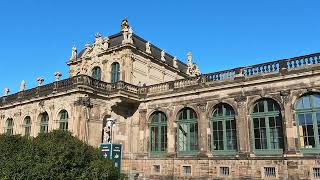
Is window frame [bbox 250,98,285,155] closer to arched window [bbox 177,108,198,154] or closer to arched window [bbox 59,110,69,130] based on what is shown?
arched window [bbox 177,108,198,154]

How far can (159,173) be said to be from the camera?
2198cm

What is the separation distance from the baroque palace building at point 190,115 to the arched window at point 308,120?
51mm

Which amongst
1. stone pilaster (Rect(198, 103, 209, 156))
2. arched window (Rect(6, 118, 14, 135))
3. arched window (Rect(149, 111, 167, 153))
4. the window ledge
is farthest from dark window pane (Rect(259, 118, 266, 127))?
arched window (Rect(6, 118, 14, 135))

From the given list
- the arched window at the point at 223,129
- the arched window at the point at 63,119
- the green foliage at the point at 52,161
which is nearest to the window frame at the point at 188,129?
the arched window at the point at 223,129

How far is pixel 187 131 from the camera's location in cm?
2184

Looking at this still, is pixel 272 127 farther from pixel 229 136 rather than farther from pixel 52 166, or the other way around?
pixel 52 166

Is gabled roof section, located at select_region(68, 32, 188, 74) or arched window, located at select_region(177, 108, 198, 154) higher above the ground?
gabled roof section, located at select_region(68, 32, 188, 74)

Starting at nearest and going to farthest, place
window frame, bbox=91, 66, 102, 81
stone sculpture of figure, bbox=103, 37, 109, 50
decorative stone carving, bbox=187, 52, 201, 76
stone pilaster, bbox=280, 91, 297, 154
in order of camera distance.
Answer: stone pilaster, bbox=280, 91, 297, 154 < stone sculpture of figure, bbox=103, 37, 109, 50 < window frame, bbox=91, 66, 102, 81 < decorative stone carving, bbox=187, 52, 201, 76

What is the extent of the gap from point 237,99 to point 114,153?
8.63 m

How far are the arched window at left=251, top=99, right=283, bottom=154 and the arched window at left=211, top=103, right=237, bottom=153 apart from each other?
1.41m

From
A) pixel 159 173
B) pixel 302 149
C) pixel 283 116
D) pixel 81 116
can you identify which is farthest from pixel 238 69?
pixel 81 116

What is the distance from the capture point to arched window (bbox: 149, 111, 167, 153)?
22.8 m

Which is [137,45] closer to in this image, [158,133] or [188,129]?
[158,133]

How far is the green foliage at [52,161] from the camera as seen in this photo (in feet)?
36.6
